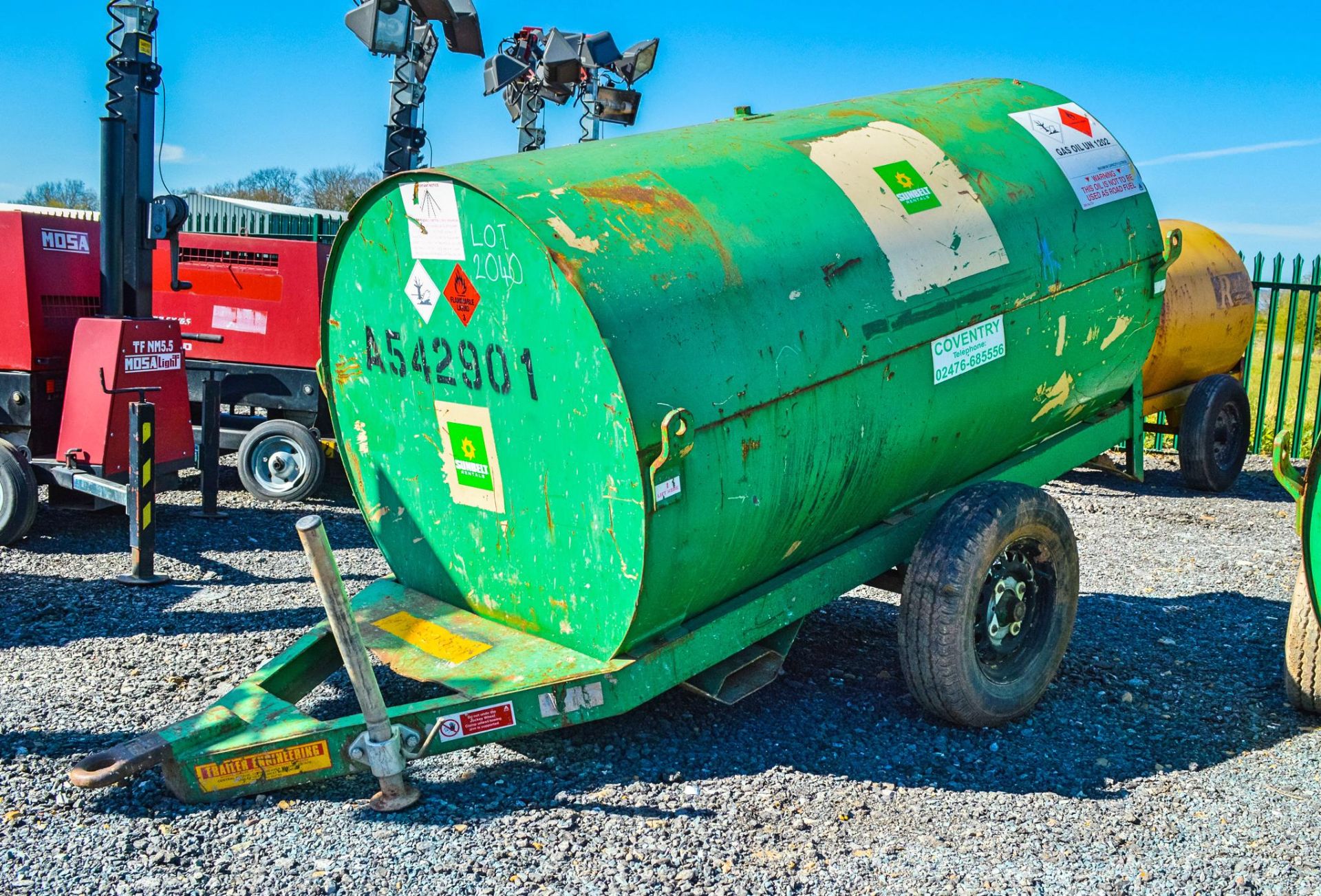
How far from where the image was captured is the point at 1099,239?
16.7ft

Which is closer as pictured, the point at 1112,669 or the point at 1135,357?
the point at 1112,669

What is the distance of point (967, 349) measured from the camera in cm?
443

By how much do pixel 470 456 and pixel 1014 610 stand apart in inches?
91.1

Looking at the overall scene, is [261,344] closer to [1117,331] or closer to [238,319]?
[238,319]

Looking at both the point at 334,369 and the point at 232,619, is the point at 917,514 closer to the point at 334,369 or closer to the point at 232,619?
the point at 334,369

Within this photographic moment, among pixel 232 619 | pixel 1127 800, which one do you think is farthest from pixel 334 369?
pixel 1127 800

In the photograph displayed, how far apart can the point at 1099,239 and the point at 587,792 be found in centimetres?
338

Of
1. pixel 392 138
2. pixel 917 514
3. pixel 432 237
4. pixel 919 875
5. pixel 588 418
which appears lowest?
pixel 919 875

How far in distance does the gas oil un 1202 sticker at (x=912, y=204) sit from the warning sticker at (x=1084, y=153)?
0.78m

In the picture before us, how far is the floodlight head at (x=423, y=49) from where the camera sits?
915cm

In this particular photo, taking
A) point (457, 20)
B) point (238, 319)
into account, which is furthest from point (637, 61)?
point (238, 319)

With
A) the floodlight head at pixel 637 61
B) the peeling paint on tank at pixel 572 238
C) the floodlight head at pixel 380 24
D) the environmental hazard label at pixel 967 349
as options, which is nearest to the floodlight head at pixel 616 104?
the floodlight head at pixel 637 61

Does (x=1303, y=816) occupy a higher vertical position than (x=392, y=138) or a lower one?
lower

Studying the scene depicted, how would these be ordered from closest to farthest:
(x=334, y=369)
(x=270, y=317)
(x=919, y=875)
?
1. (x=919, y=875)
2. (x=334, y=369)
3. (x=270, y=317)
